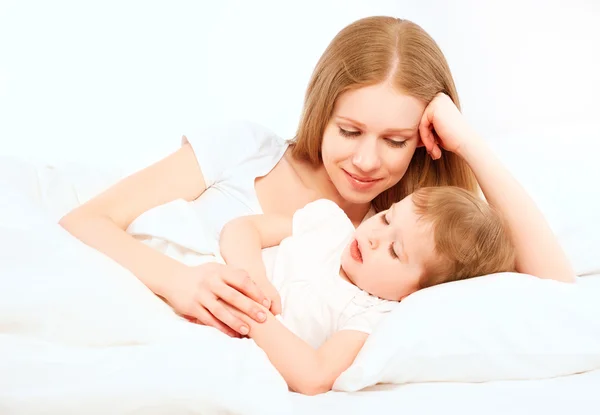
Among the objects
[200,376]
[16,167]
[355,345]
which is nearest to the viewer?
[200,376]

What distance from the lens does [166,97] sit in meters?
2.75

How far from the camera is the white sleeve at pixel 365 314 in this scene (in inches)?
52.9

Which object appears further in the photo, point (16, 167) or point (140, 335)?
point (16, 167)

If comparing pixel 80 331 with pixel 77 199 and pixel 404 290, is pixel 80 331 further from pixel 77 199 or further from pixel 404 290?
pixel 77 199

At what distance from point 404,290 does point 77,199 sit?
0.84 meters

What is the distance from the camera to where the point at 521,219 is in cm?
163

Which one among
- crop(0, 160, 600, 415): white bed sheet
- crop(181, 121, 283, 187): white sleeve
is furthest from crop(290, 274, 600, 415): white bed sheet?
crop(181, 121, 283, 187): white sleeve

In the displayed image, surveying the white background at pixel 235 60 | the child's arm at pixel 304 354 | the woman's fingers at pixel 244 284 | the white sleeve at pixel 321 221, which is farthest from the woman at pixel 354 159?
the white background at pixel 235 60

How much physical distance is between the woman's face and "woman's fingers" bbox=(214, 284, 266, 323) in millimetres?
500

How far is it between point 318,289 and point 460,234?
0.29 m

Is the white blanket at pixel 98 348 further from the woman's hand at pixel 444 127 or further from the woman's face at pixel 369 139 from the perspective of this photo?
the woman's hand at pixel 444 127

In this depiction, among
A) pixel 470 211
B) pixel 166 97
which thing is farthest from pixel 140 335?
pixel 166 97

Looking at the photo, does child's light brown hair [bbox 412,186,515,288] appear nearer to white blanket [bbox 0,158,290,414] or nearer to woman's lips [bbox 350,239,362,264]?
woman's lips [bbox 350,239,362,264]

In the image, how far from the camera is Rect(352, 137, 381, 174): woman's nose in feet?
5.51
